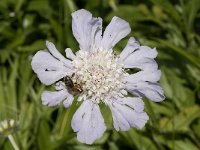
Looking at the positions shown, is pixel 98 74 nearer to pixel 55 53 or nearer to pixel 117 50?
pixel 55 53

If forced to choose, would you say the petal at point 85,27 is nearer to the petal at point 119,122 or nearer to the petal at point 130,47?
the petal at point 130,47

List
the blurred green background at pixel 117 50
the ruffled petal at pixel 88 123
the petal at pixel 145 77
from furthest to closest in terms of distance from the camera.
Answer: the blurred green background at pixel 117 50 → the petal at pixel 145 77 → the ruffled petal at pixel 88 123

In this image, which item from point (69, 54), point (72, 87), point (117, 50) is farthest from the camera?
point (117, 50)

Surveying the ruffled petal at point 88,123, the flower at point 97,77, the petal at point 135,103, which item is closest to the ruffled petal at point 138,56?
the flower at point 97,77

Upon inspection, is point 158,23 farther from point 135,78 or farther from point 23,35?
point 135,78

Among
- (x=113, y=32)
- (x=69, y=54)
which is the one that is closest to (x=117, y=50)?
(x=113, y=32)

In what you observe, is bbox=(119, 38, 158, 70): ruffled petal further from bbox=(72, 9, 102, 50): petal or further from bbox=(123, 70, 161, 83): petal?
bbox=(72, 9, 102, 50): petal
